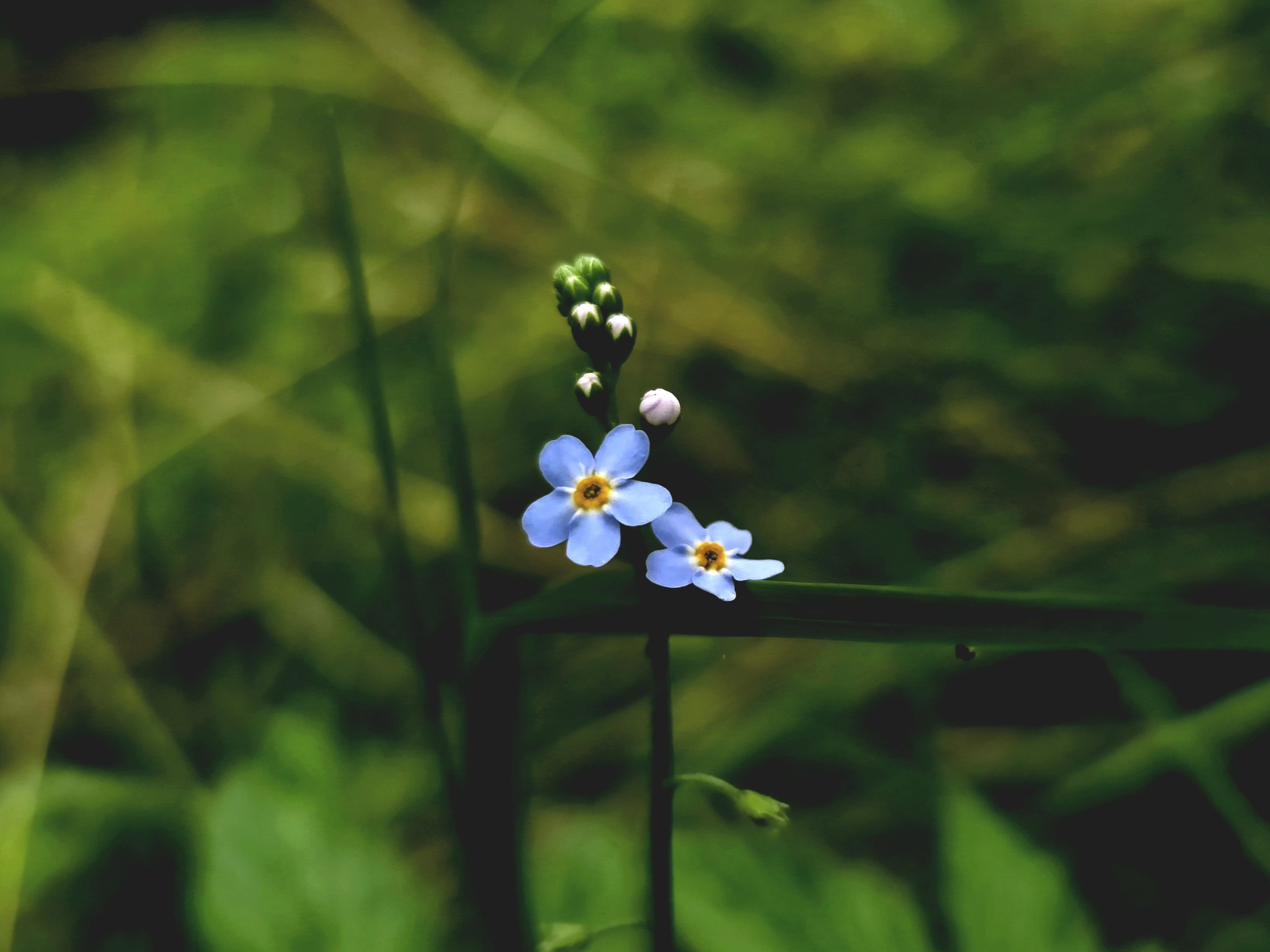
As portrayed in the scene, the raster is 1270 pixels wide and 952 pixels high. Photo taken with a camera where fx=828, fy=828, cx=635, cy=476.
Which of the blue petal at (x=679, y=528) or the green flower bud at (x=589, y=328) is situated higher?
the green flower bud at (x=589, y=328)

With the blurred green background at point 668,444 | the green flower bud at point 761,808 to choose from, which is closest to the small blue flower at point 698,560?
the green flower bud at point 761,808

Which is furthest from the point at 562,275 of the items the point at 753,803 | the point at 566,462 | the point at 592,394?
the point at 753,803

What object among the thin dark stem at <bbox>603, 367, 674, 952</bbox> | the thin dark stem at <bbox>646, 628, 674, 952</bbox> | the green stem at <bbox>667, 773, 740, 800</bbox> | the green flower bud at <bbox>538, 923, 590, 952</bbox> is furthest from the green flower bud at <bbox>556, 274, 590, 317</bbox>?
the green flower bud at <bbox>538, 923, 590, 952</bbox>

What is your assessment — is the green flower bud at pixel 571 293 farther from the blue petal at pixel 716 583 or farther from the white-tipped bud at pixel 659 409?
the blue petal at pixel 716 583

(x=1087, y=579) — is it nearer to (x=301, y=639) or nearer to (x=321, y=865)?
(x=321, y=865)

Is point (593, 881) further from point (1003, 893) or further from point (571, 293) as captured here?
point (571, 293)

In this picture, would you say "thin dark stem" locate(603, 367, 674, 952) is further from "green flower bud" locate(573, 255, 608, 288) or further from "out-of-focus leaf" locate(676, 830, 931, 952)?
"out-of-focus leaf" locate(676, 830, 931, 952)

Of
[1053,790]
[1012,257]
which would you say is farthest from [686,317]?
[1053,790]
